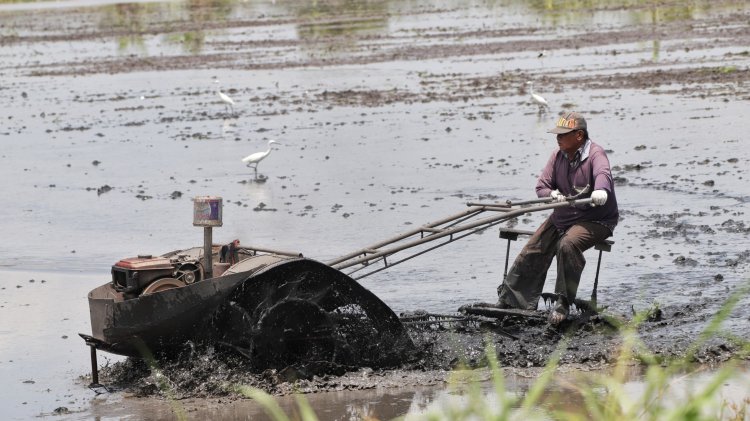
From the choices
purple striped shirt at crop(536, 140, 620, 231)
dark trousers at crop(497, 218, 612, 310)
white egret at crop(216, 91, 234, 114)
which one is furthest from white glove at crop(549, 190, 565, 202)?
white egret at crop(216, 91, 234, 114)

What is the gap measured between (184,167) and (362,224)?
5433mm

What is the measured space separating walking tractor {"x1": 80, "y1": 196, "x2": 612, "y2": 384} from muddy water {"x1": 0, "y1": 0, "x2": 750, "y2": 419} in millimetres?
406

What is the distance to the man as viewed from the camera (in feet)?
28.1

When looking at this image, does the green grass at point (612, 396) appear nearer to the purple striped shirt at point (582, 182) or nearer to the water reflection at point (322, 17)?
the purple striped shirt at point (582, 182)

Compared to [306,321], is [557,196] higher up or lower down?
higher up

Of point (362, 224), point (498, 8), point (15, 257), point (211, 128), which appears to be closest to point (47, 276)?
point (15, 257)

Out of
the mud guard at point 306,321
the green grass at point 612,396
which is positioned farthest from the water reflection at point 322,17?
the green grass at point 612,396

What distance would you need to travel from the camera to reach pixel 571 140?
28.4ft

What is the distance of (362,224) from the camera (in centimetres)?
1327

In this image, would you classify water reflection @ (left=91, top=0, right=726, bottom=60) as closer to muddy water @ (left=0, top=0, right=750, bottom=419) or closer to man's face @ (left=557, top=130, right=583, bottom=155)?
muddy water @ (left=0, top=0, right=750, bottom=419)

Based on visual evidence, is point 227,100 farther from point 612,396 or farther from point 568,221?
point 612,396

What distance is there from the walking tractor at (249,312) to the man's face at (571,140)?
58 centimetres

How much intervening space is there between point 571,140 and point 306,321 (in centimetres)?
215

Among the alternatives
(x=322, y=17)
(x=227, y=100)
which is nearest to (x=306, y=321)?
(x=227, y=100)
